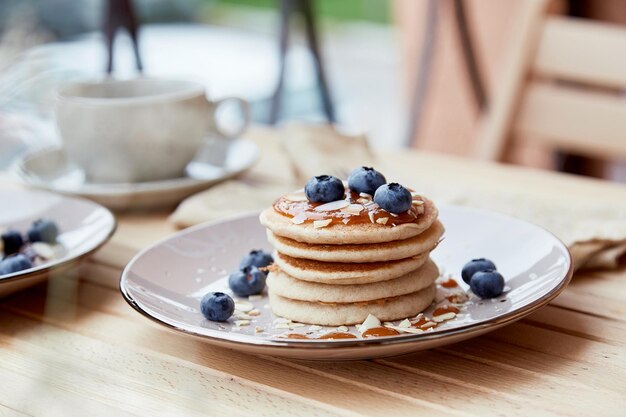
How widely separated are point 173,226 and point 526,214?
1.60 feet

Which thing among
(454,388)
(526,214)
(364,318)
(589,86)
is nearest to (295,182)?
(526,214)

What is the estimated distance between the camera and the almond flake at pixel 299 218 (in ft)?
2.72

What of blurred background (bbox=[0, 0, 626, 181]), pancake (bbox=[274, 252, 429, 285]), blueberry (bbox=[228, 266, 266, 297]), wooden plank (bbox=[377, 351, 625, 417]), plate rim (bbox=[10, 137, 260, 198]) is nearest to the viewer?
wooden plank (bbox=[377, 351, 625, 417])

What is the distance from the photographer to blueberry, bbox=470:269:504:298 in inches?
33.8

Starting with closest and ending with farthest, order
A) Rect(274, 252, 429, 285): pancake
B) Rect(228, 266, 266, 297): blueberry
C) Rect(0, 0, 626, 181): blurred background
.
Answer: Rect(274, 252, 429, 285): pancake
Rect(228, 266, 266, 297): blueberry
Rect(0, 0, 626, 181): blurred background

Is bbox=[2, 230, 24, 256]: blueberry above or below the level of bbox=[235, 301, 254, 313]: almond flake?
below

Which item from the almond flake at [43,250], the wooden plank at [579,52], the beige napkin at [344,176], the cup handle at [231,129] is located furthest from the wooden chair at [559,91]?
the almond flake at [43,250]

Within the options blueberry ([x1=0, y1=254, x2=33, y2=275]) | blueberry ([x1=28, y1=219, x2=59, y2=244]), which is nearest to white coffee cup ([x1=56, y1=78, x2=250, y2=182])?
blueberry ([x1=28, y1=219, x2=59, y2=244])

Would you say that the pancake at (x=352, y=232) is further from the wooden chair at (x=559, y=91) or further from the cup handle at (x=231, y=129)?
the wooden chair at (x=559, y=91)

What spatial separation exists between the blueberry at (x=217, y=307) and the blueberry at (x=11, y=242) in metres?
0.33

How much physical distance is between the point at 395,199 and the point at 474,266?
144 mm

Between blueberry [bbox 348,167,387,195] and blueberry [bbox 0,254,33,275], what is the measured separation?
0.38 meters

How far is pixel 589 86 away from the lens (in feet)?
9.78

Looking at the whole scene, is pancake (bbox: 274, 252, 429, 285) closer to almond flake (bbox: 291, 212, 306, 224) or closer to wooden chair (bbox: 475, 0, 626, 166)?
almond flake (bbox: 291, 212, 306, 224)
